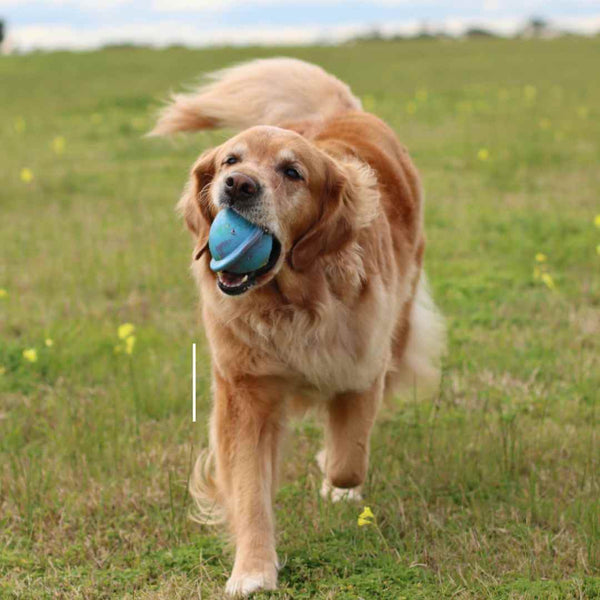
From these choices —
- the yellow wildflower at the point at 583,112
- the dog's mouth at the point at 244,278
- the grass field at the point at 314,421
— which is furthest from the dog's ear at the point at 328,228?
the yellow wildflower at the point at 583,112

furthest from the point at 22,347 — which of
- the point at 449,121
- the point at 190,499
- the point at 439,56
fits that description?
the point at 439,56

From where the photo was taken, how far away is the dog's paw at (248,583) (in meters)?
3.13

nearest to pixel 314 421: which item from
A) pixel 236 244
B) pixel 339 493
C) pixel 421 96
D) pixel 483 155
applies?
pixel 339 493

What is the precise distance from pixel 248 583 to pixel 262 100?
2530 millimetres

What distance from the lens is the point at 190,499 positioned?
377cm

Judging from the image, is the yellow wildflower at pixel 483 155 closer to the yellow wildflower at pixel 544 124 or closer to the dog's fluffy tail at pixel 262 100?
the yellow wildflower at pixel 544 124

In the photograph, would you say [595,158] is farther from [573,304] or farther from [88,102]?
[88,102]

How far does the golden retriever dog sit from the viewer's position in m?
3.23

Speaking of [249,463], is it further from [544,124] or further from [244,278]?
[544,124]

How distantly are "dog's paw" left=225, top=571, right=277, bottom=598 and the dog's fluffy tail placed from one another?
2297 millimetres

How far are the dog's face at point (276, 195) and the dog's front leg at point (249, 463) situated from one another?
0.44 metres

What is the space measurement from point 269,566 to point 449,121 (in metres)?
11.7

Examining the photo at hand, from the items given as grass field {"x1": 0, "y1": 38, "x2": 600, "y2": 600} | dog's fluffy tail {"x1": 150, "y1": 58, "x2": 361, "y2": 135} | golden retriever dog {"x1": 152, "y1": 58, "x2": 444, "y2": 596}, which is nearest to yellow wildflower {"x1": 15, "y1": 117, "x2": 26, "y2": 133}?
grass field {"x1": 0, "y1": 38, "x2": 600, "y2": 600}

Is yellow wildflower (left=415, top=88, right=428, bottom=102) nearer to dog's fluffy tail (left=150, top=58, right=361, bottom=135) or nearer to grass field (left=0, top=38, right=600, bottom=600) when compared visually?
grass field (left=0, top=38, right=600, bottom=600)
